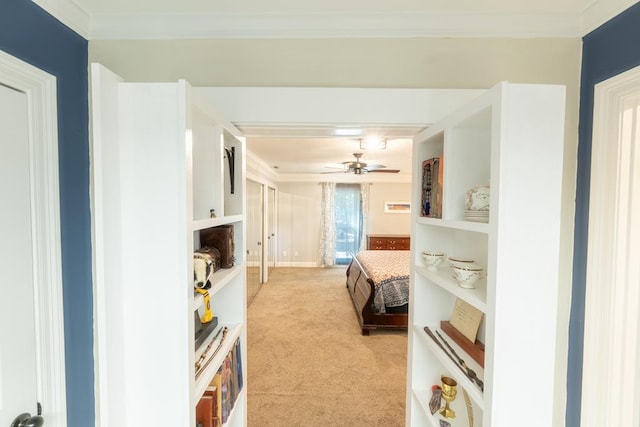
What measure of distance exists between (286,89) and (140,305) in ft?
3.22

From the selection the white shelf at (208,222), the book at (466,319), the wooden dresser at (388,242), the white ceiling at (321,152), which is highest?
the white ceiling at (321,152)

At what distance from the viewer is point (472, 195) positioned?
989mm

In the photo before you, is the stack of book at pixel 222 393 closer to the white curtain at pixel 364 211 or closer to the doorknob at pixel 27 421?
the doorknob at pixel 27 421

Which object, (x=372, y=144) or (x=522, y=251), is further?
(x=372, y=144)

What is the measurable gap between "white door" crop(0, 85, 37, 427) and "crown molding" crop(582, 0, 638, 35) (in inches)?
80.2

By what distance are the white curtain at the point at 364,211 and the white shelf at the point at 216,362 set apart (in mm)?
5430

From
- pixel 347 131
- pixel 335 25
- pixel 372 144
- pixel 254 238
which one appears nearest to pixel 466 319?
pixel 347 131

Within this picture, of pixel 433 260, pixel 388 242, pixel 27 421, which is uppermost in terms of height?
pixel 433 260

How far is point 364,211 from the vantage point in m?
6.62

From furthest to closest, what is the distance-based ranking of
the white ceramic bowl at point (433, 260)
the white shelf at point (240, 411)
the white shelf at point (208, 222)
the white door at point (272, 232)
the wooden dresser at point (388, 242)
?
the white door at point (272, 232)
the wooden dresser at point (388, 242)
the white shelf at point (240, 411)
the white ceramic bowl at point (433, 260)
the white shelf at point (208, 222)

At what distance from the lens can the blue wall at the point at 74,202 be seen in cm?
100

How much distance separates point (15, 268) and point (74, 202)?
0.93ft

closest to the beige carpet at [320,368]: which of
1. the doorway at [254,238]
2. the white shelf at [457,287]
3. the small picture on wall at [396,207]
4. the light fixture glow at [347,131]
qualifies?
the doorway at [254,238]

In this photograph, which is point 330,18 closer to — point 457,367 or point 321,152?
point 457,367
